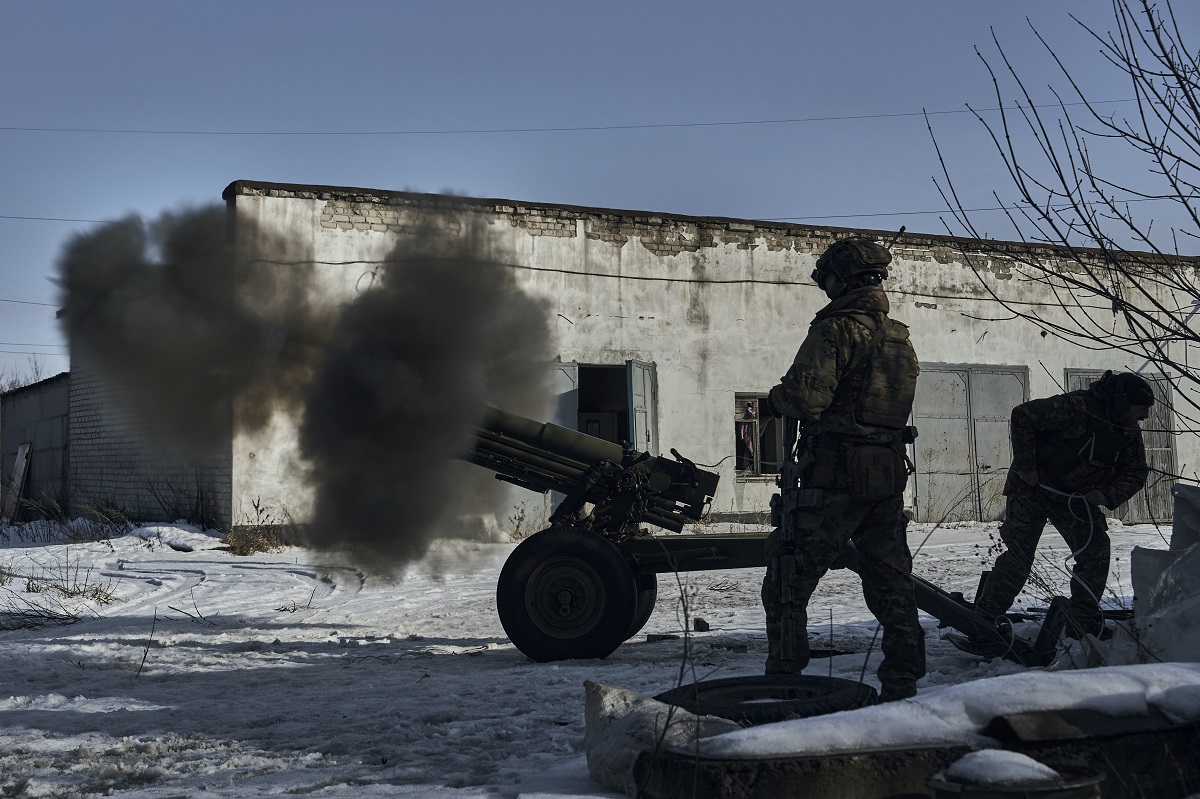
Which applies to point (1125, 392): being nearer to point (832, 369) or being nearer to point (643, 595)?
point (832, 369)

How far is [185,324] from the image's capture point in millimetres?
6637

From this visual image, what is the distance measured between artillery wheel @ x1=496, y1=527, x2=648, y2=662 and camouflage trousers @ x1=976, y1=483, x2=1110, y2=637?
6.60ft

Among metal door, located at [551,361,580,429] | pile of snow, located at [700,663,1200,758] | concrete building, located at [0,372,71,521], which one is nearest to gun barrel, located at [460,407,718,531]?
pile of snow, located at [700,663,1200,758]

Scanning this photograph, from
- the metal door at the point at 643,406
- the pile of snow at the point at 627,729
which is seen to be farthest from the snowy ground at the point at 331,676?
the metal door at the point at 643,406

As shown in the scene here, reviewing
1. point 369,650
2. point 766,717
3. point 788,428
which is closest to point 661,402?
point 369,650

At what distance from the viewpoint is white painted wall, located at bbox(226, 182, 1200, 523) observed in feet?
49.9

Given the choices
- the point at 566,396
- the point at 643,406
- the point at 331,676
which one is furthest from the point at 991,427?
the point at 331,676

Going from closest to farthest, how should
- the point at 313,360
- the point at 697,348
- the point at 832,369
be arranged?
the point at 832,369 → the point at 313,360 → the point at 697,348

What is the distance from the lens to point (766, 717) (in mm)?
3266

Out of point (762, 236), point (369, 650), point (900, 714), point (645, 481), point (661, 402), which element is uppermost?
point (762, 236)

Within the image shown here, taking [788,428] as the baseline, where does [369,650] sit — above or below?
below

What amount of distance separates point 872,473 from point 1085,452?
201 cm

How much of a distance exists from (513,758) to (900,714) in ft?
5.45

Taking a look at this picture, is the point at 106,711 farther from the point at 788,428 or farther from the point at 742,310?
the point at 742,310
